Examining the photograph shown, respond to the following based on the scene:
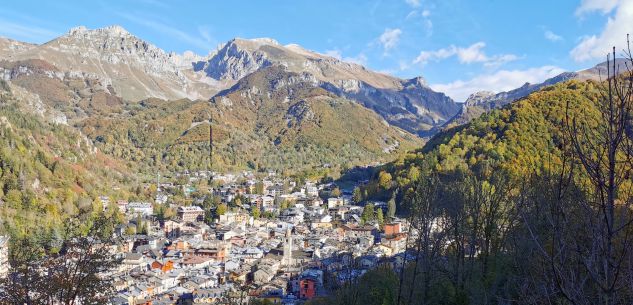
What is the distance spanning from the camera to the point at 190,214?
48000 millimetres

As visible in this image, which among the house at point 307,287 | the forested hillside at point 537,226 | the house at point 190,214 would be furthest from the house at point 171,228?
the forested hillside at point 537,226

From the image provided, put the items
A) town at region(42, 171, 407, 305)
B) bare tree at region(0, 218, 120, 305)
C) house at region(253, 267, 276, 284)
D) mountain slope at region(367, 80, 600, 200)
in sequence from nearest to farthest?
bare tree at region(0, 218, 120, 305)
town at region(42, 171, 407, 305)
house at region(253, 267, 276, 284)
mountain slope at region(367, 80, 600, 200)

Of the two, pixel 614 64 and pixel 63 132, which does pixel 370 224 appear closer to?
pixel 614 64

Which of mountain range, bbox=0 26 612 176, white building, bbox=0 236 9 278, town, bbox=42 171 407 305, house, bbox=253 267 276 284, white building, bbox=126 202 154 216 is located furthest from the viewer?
mountain range, bbox=0 26 612 176

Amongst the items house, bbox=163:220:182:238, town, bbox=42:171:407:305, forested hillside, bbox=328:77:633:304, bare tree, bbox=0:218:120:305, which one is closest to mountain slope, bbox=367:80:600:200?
forested hillside, bbox=328:77:633:304

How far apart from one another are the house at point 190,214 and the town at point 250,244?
0.33ft

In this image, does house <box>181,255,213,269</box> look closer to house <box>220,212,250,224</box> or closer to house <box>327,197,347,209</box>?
house <box>220,212,250,224</box>

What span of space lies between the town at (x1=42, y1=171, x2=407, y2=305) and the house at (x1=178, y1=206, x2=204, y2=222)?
10 cm

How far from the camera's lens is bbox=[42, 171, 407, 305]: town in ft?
78.0

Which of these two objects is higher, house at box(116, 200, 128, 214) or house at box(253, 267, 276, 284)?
house at box(116, 200, 128, 214)

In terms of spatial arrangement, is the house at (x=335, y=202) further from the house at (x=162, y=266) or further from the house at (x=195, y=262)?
the house at (x=162, y=266)

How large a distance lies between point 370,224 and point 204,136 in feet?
204

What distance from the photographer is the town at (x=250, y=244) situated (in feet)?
78.0

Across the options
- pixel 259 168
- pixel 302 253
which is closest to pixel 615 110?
pixel 302 253
